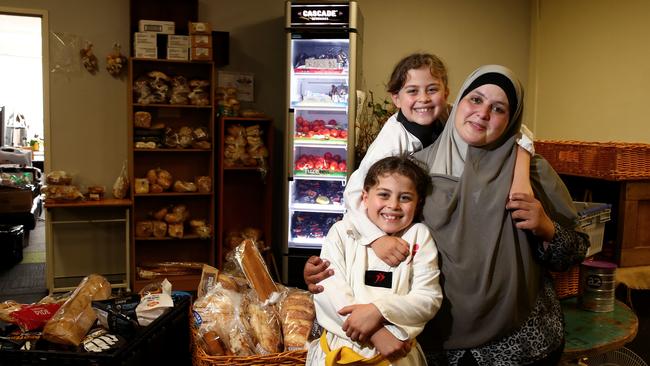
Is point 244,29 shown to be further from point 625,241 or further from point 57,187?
point 625,241

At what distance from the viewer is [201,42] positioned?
4297 mm

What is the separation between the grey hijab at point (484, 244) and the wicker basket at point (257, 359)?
454mm

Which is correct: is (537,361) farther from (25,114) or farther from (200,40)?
(25,114)

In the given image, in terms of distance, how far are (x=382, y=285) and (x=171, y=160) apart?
12.1ft

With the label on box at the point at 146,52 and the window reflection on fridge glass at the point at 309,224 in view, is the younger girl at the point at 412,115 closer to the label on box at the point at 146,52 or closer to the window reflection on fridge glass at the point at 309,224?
the window reflection on fridge glass at the point at 309,224

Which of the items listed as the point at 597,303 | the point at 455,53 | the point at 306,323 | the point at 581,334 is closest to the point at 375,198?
the point at 306,323

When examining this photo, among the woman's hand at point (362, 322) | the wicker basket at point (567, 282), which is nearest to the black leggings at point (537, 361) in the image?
the woman's hand at point (362, 322)

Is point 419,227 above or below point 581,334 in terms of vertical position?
above

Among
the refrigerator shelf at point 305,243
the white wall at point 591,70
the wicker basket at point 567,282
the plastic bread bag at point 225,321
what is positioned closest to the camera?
the plastic bread bag at point 225,321

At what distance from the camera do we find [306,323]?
1752 millimetres

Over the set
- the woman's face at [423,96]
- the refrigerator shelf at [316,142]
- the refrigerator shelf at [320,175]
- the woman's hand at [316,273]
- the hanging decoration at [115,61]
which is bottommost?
the woman's hand at [316,273]

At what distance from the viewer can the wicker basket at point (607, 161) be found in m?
2.95

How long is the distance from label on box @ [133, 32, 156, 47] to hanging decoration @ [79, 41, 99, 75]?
414mm

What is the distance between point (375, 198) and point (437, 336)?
0.39 meters
